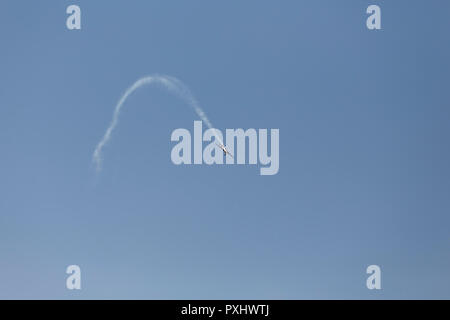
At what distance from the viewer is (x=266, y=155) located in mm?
6098
